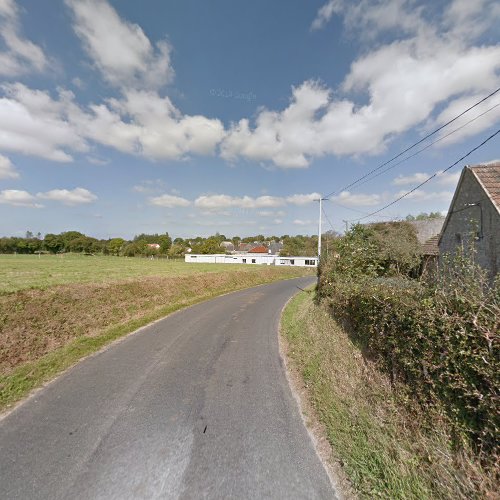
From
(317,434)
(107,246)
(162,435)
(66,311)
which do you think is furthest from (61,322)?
Result: (107,246)

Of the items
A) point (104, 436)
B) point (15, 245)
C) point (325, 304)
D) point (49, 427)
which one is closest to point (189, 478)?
point (104, 436)

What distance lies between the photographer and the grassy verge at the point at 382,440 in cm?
248

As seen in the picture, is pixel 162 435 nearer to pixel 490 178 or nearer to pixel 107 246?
pixel 490 178

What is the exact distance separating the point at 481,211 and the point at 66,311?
16082mm

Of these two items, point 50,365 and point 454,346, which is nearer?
point 454,346

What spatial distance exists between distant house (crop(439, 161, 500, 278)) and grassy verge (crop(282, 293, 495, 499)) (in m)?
6.83

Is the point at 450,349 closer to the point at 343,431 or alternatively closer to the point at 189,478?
the point at 343,431

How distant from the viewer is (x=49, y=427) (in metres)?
3.53

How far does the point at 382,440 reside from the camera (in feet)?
10.1

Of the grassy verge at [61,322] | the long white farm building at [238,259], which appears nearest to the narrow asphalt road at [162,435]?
the grassy verge at [61,322]

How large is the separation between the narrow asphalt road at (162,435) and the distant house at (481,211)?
27.7 ft

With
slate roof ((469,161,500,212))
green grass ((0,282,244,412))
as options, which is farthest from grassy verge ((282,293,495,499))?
slate roof ((469,161,500,212))

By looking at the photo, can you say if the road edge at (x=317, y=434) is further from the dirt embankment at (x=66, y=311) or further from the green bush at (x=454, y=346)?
the dirt embankment at (x=66, y=311)

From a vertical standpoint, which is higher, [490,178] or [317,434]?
[490,178]
